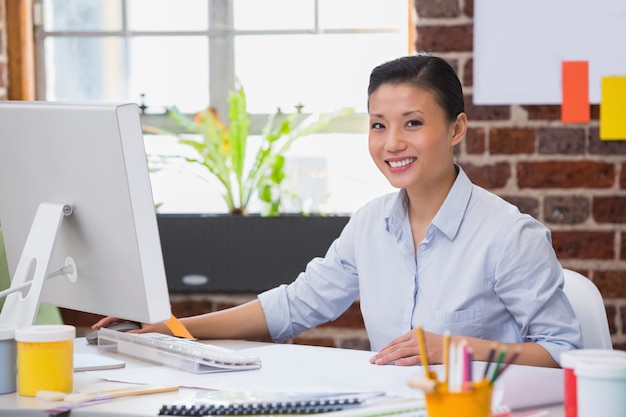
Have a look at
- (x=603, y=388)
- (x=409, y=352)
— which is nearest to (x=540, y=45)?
(x=409, y=352)

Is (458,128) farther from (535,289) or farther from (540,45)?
(540,45)

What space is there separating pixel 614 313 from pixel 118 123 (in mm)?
1738

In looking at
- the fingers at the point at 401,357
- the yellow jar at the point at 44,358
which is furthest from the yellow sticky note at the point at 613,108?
the yellow jar at the point at 44,358

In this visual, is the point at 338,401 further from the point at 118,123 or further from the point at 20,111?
the point at 20,111

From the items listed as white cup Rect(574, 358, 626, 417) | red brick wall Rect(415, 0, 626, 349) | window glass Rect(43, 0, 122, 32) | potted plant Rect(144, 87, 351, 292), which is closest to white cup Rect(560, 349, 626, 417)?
white cup Rect(574, 358, 626, 417)

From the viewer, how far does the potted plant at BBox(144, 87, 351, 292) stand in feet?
9.09

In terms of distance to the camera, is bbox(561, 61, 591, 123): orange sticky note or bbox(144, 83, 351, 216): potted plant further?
bbox(144, 83, 351, 216): potted plant

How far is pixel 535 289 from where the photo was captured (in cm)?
174

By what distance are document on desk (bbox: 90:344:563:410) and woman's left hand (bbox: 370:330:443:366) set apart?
0.04ft

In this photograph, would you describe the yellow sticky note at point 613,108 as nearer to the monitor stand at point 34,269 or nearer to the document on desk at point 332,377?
the document on desk at point 332,377

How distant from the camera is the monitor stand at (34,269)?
149 centimetres

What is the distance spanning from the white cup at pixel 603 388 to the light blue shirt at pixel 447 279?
22.6 inches

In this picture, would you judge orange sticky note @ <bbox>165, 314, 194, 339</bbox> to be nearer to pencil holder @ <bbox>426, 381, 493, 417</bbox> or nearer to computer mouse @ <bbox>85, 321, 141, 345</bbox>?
computer mouse @ <bbox>85, 321, 141, 345</bbox>

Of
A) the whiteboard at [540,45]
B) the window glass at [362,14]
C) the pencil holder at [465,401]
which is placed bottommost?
the pencil holder at [465,401]
